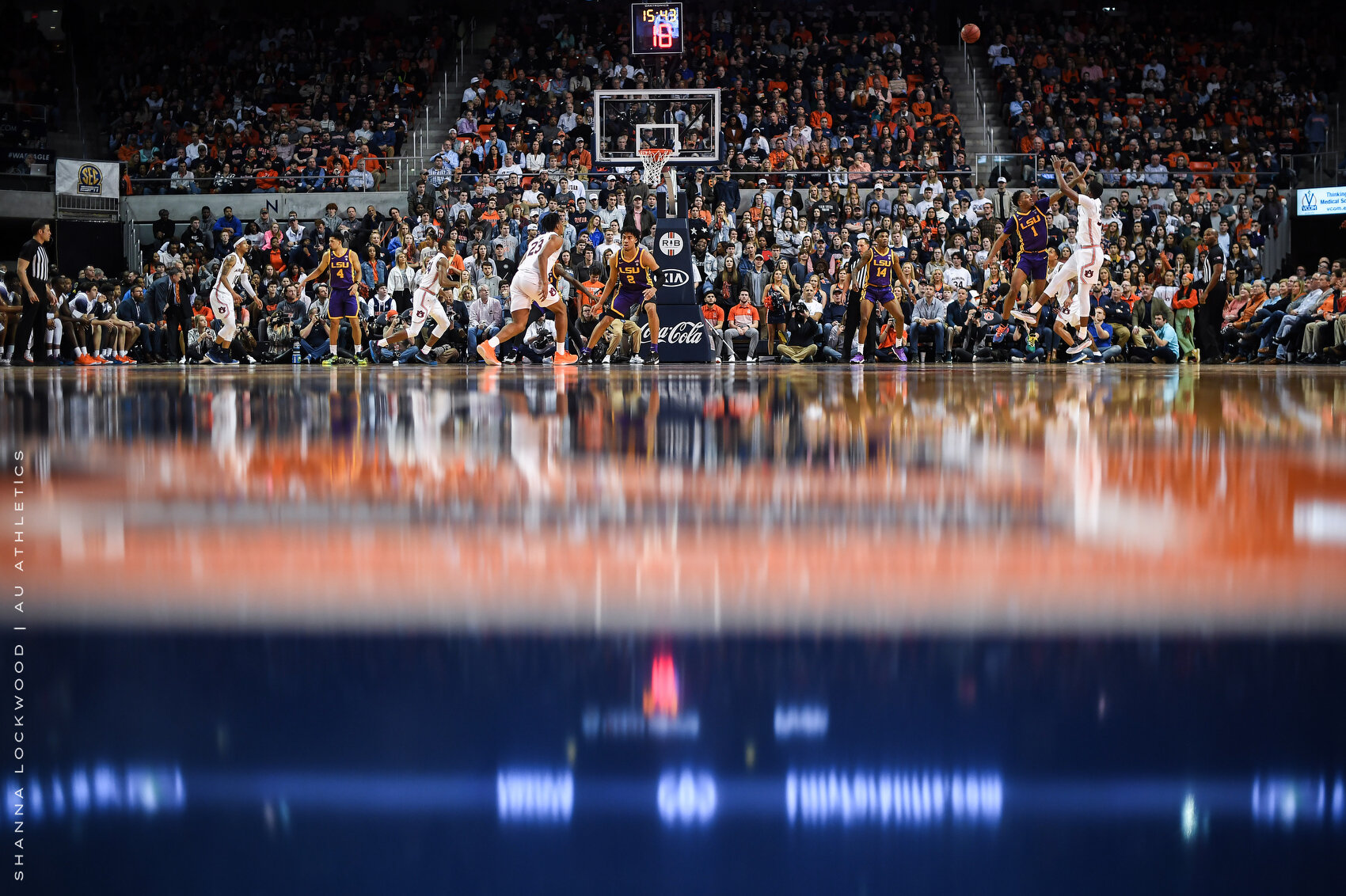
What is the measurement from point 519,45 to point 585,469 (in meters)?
24.7

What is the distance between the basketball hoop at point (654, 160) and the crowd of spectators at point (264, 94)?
5.30 meters

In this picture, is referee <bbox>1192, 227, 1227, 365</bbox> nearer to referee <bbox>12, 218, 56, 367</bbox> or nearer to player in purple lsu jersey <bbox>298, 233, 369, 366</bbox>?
player in purple lsu jersey <bbox>298, 233, 369, 366</bbox>

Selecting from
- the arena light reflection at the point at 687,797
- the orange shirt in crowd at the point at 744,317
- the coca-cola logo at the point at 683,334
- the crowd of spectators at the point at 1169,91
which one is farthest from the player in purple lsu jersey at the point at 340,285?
the arena light reflection at the point at 687,797

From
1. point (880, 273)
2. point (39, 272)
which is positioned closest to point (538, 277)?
point (880, 273)

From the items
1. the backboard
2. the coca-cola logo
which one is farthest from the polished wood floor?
the backboard

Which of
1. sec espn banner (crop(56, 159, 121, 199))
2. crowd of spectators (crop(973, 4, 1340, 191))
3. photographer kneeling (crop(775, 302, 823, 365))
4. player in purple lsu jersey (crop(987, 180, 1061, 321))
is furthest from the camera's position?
crowd of spectators (crop(973, 4, 1340, 191))

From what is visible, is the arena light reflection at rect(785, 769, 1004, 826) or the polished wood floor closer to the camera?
the arena light reflection at rect(785, 769, 1004, 826)

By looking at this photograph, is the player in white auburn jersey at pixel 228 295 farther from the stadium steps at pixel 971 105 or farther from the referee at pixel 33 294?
the stadium steps at pixel 971 105

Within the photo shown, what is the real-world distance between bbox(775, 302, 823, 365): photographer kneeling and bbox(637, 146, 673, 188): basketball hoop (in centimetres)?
370

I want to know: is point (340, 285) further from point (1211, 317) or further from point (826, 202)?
point (1211, 317)

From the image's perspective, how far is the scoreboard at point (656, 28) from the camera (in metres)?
21.9

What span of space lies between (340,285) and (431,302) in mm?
1057

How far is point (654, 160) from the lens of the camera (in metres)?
19.2

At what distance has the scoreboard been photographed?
21.9 m
